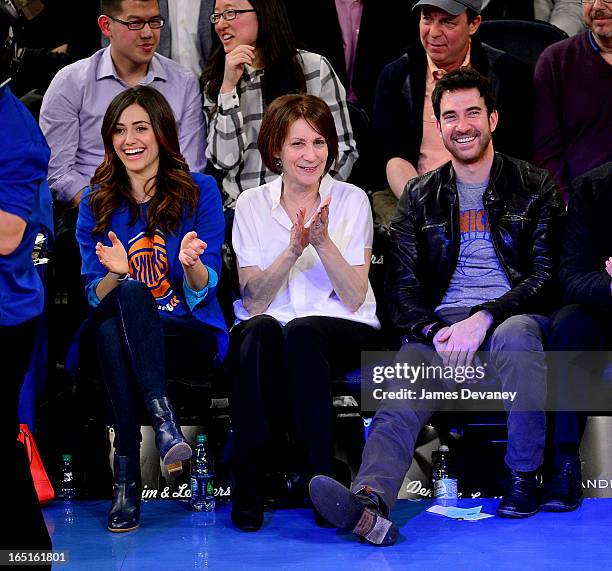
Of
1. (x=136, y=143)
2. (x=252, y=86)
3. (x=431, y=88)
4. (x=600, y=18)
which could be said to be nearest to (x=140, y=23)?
(x=252, y=86)

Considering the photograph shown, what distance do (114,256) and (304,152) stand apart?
30.2 inches

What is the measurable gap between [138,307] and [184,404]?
0.48m

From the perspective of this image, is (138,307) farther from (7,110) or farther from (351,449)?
(7,110)

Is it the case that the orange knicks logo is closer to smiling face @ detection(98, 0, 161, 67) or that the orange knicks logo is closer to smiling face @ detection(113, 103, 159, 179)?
smiling face @ detection(113, 103, 159, 179)

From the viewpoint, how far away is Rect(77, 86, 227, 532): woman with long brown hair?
3.28m

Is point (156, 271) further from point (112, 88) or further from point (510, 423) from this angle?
point (510, 423)

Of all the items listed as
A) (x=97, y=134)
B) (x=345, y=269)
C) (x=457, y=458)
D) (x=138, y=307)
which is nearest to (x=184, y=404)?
(x=138, y=307)

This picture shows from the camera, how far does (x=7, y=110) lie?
223 centimetres

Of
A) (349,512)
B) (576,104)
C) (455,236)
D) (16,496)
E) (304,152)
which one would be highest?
(576,104)

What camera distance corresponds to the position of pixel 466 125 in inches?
146

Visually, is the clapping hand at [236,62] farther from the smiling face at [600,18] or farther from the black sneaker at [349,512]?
the black sneaker at [349,512]

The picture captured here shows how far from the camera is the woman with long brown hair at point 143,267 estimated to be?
10.8ft

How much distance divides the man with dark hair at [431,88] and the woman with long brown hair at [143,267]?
937 millimetres

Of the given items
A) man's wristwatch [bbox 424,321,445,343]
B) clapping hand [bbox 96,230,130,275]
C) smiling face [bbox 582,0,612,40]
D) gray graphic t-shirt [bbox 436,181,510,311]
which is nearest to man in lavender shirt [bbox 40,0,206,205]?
clapping hand [bbox 96,230,130,275]
